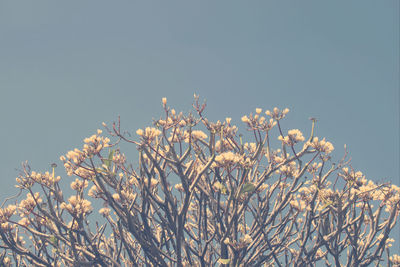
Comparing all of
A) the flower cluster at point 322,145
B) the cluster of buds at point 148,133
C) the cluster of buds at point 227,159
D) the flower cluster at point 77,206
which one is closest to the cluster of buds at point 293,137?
the flower cluster at point 322,145

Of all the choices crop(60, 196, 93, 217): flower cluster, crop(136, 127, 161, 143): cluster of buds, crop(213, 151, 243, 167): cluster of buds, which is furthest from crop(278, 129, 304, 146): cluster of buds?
crop(60, 196, 93, 217): flower cluster

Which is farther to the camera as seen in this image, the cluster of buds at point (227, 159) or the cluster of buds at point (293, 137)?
the cluster of buds at point (293, 137)

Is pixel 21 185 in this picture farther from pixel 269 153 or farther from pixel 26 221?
pixel 269 153

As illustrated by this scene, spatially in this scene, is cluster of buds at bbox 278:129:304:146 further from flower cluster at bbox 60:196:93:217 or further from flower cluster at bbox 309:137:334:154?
flower cluster at bbox 60:196:93:217

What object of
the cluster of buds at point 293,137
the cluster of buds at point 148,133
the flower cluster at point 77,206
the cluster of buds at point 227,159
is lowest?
the flower cluster at point 77,206

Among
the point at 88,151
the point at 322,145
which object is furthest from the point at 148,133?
the point at 322,145

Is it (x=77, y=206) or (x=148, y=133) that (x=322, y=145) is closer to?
(x=148, y=133)

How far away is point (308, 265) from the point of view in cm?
841

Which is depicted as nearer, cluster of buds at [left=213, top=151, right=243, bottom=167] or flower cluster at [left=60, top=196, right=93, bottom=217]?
cluster of buds at [left=213, top=151, right=243, bottom=167]

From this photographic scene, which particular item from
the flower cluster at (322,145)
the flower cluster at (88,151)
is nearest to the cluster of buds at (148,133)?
the flower cluster at (88,151)

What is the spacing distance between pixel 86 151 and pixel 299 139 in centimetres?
390

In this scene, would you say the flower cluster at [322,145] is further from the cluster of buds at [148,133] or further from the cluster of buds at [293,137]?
the cluster of buds at [148,133]

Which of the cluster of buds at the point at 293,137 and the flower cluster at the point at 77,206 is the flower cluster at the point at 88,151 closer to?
the flower cluster at the point at 77,206

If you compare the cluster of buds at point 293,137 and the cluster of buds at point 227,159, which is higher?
the cluster of buds at point 293,137
